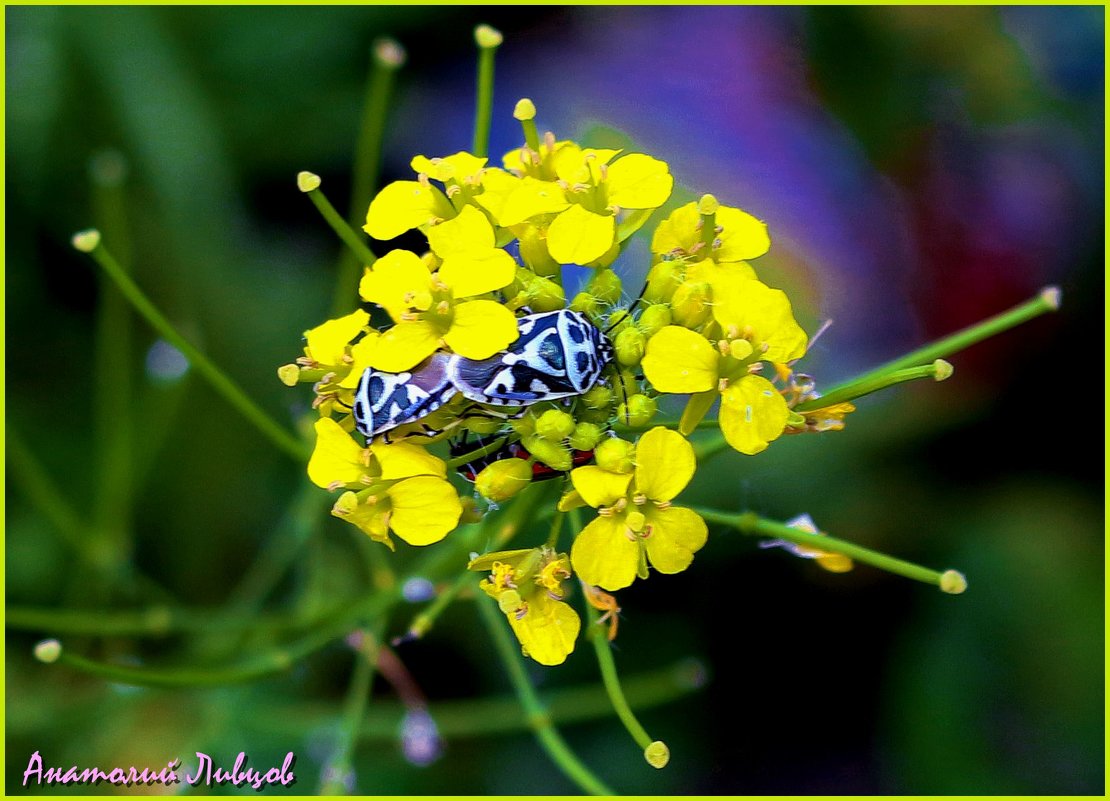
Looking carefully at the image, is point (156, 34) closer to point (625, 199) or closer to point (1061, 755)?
point (625, 199)

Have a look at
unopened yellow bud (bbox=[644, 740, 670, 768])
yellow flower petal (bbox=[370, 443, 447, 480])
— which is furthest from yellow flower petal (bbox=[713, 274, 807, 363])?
unopened yellow bud (bbox=[644, 740, 670, 768])

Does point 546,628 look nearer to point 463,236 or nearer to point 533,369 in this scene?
point 533,369

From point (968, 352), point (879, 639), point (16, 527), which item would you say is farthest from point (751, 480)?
point (16, 527)

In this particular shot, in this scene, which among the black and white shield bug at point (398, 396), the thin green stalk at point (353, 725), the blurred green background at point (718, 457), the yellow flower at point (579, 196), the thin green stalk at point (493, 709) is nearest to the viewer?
the black and white shield bug at point (398, 396)

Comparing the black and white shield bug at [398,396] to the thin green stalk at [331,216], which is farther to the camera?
the thin green stalk at [331,216]

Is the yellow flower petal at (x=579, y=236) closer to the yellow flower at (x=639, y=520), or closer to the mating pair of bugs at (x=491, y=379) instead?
the mating pair of bugs at (x=491, y=379)

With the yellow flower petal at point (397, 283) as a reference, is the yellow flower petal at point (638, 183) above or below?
above

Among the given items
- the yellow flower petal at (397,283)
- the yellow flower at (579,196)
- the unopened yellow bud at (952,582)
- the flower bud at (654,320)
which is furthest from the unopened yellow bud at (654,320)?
the unopened yellow bud at (952,582)
